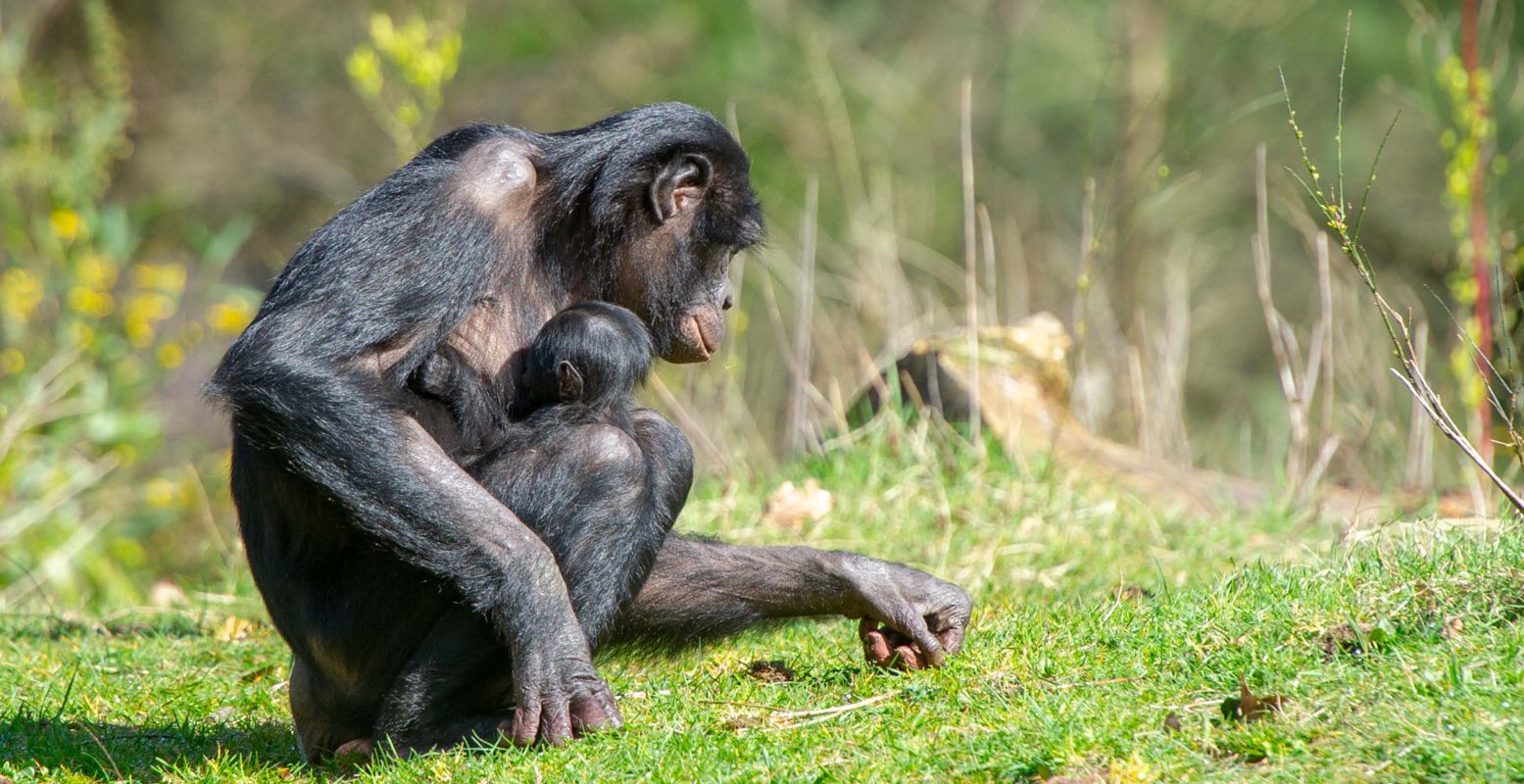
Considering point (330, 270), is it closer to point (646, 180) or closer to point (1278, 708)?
point (646, 180)

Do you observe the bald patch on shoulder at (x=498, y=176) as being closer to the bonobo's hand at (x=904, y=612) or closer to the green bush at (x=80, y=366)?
the bonobo's hand at (x=904, y=612)

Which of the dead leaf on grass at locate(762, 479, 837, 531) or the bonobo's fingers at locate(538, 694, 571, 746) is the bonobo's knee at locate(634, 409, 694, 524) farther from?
the dead leaf on grass at locate(762, 479, 837, 531)

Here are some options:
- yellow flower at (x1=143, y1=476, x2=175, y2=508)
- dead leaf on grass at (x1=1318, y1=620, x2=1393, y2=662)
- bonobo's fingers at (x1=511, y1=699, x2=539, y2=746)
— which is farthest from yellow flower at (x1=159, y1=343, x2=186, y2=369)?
dead leaf on grass at (x1=1318, y1=620, x2=1393, y2=662)

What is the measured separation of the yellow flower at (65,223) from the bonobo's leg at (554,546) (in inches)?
261

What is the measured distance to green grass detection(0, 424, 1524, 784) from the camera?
3100 mm

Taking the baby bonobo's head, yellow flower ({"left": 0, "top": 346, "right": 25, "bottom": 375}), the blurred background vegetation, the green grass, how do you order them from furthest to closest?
the blurred background vegetation → yellow flower ({"left": 0, "top": 346, "right": 25, "bottom": 375}) → the baby bonobo's head → the green grass

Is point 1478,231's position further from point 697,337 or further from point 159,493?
point 159,493

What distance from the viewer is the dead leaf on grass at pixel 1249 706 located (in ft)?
10.6

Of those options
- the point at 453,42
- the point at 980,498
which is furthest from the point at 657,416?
the point at 453,42

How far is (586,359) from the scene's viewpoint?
3883 mm

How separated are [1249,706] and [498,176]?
2412 millimetres

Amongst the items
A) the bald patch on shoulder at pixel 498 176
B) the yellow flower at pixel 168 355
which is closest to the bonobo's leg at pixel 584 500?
the bald patch on shoulder at pixel 498 176

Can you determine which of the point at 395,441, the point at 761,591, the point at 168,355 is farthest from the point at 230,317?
the point at 395,441

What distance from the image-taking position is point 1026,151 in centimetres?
1672
